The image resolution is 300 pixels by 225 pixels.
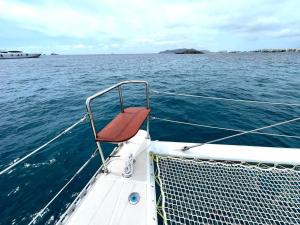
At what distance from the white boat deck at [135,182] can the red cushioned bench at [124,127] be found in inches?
30.3

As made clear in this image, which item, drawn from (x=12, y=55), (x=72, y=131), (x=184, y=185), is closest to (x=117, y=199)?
(x=184, y=185)

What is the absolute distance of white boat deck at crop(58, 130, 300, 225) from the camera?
2369mm

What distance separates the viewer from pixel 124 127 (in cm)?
316

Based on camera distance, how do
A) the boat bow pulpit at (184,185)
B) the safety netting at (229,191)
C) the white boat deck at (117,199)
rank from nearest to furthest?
the white boat deck at (117,199)
the boat bow pulpit at (184,185)
the safety netting at (229,191)

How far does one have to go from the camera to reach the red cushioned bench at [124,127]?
279 cm

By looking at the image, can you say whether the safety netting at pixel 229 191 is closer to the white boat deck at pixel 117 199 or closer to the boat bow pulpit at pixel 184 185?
the boat bow pulpit at pixel 184 185

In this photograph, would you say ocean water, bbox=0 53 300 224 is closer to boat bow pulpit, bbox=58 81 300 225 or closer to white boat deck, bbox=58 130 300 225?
white boat deck, bbox=58 130 300 225

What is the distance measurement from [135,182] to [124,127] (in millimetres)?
1042

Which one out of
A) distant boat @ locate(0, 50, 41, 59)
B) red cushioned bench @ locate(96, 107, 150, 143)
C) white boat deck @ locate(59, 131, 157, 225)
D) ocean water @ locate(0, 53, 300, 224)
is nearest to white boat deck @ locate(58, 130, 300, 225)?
white boat deck @ locate(59, 131, 157, 225)

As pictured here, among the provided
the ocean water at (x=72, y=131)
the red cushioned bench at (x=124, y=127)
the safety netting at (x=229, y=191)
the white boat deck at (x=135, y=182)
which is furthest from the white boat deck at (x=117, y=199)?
the ocean water at (x=72, y=131)

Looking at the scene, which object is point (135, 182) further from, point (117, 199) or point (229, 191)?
point (229, 191)

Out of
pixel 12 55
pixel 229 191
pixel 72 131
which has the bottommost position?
pixel 72 131

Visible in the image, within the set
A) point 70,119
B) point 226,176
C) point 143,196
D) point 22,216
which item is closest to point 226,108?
point 226,176

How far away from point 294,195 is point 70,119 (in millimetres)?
9125
